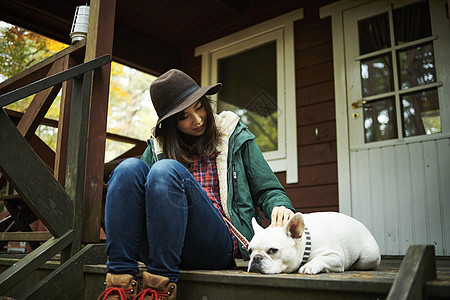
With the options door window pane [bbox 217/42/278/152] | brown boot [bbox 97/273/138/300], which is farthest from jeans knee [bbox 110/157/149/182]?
door window pane [bbox 217/42/278/152]

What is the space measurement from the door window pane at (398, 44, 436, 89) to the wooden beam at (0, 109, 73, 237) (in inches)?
121

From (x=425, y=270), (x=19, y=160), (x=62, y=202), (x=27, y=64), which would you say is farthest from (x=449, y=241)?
(x=27, y=64)

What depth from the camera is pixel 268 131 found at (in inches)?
189

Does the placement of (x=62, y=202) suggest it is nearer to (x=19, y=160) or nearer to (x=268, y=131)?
(x=19, y=160)

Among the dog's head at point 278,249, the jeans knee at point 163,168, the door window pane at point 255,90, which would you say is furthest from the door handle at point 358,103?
the jeans knee at point 163,168

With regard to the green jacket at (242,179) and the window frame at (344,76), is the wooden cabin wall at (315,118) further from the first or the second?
the green jacket at (242,179)

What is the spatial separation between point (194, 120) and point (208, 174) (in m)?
0.28

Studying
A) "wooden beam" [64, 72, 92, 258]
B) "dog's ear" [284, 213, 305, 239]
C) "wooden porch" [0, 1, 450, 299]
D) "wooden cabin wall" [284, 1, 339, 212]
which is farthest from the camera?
"wooden cabin wall" [284, 1, 339, 212]

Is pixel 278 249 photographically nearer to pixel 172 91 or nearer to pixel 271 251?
pixel 271 251

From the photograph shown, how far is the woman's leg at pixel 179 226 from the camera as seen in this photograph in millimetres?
1570

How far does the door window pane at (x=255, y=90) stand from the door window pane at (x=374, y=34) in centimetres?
106

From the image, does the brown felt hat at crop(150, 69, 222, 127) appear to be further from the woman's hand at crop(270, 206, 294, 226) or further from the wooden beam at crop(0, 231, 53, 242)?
the wooden beam at crop(0, 231, 53, 242)

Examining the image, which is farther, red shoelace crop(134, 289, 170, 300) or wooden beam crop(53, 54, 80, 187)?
wooden beam crop(53, 54, 80, 187)

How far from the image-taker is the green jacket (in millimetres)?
1972
